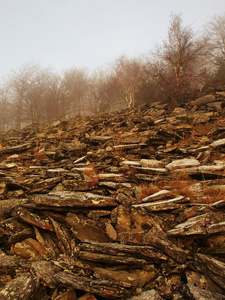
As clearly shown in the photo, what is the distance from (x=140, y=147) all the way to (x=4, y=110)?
2940cm

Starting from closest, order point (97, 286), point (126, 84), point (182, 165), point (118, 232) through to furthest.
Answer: point (97, 286), point (118, 232), point (182, 165), point (126, 84)

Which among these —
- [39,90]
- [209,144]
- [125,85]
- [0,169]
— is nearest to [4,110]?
[39,90]

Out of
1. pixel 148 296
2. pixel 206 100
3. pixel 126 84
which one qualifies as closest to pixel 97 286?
pixel 148 296

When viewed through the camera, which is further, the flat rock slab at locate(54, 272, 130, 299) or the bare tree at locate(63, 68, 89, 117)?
the bare tree at locate(63, 68, 89, 117)

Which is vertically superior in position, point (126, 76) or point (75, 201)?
point (126, 76)

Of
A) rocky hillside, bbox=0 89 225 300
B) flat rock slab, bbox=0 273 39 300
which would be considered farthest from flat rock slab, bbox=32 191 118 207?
flat rock slab, bbox=0 273 39 300

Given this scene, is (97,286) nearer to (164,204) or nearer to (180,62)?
(164,204)

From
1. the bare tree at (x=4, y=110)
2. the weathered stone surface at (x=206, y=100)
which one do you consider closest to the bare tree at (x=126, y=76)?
the weathered stone surface at (x=206, y=100)

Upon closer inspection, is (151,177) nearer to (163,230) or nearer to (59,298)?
(163,230)

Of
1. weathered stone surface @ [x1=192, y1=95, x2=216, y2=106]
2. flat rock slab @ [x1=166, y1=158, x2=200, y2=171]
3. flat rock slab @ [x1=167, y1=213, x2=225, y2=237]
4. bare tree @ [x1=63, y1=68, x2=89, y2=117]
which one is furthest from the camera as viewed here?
bare tree @ [x1=63, y1=68, x2=89, y2=117]

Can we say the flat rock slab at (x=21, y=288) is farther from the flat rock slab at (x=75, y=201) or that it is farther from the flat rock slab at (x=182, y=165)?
the flat rock slab at (x=182, y=165)

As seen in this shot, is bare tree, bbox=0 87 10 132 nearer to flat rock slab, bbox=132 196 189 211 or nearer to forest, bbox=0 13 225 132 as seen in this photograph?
forest, bbox=0 13 225 132

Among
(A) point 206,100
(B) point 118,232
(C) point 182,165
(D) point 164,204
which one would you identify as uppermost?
(A) point 206,100

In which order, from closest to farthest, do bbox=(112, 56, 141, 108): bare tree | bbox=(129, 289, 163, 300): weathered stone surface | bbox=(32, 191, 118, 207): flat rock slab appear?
bbox=(129, 289, 163, 300): weathered stone surface → bbox=(32, 191, 118, 207): flat rock slab → bbox=(112, 56, 141, 108): bare tree
